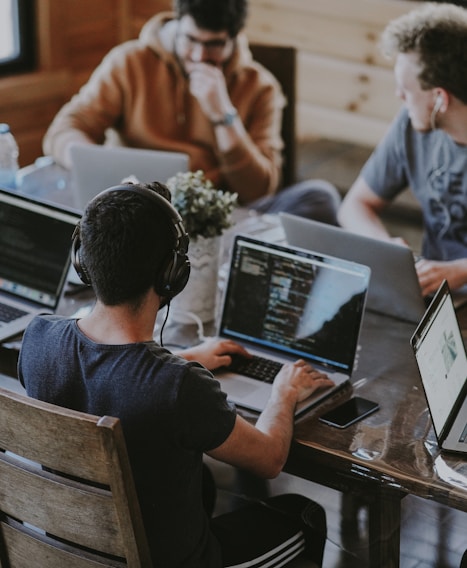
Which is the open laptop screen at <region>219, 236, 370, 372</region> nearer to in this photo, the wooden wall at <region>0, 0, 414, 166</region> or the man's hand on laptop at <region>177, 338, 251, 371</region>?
the man's hand on laptop at <region>177, 338, 251, 371</region>

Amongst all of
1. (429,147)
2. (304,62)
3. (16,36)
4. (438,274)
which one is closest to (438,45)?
(429,147)

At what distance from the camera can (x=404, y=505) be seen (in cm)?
176

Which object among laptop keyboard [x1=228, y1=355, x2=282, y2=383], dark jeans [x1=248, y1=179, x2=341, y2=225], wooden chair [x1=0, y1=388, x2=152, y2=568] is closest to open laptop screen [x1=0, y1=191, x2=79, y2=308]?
laptop keyboard [x1=228, y1=355, x2=282, y2=383]

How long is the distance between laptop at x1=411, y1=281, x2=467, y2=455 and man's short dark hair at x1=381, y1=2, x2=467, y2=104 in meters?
0.78

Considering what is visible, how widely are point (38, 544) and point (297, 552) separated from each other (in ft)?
1.56

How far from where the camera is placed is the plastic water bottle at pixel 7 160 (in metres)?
2.74

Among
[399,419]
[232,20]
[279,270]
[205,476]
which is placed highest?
[232,20]

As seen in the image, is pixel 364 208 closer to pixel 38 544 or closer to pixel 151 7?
pixel 38 544

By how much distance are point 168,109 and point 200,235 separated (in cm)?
125

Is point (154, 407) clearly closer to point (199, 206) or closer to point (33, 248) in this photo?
point (199, 206)

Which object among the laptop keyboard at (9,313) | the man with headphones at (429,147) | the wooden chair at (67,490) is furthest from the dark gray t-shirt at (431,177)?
the wooden chair at (67,490)

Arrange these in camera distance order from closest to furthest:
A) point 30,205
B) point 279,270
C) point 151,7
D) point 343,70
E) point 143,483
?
point 143,483 < point 279,270 < point 30,205 < point 343,70 < point 151,7

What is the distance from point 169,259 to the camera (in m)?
1.47

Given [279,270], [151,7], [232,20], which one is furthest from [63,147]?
[151,7]
